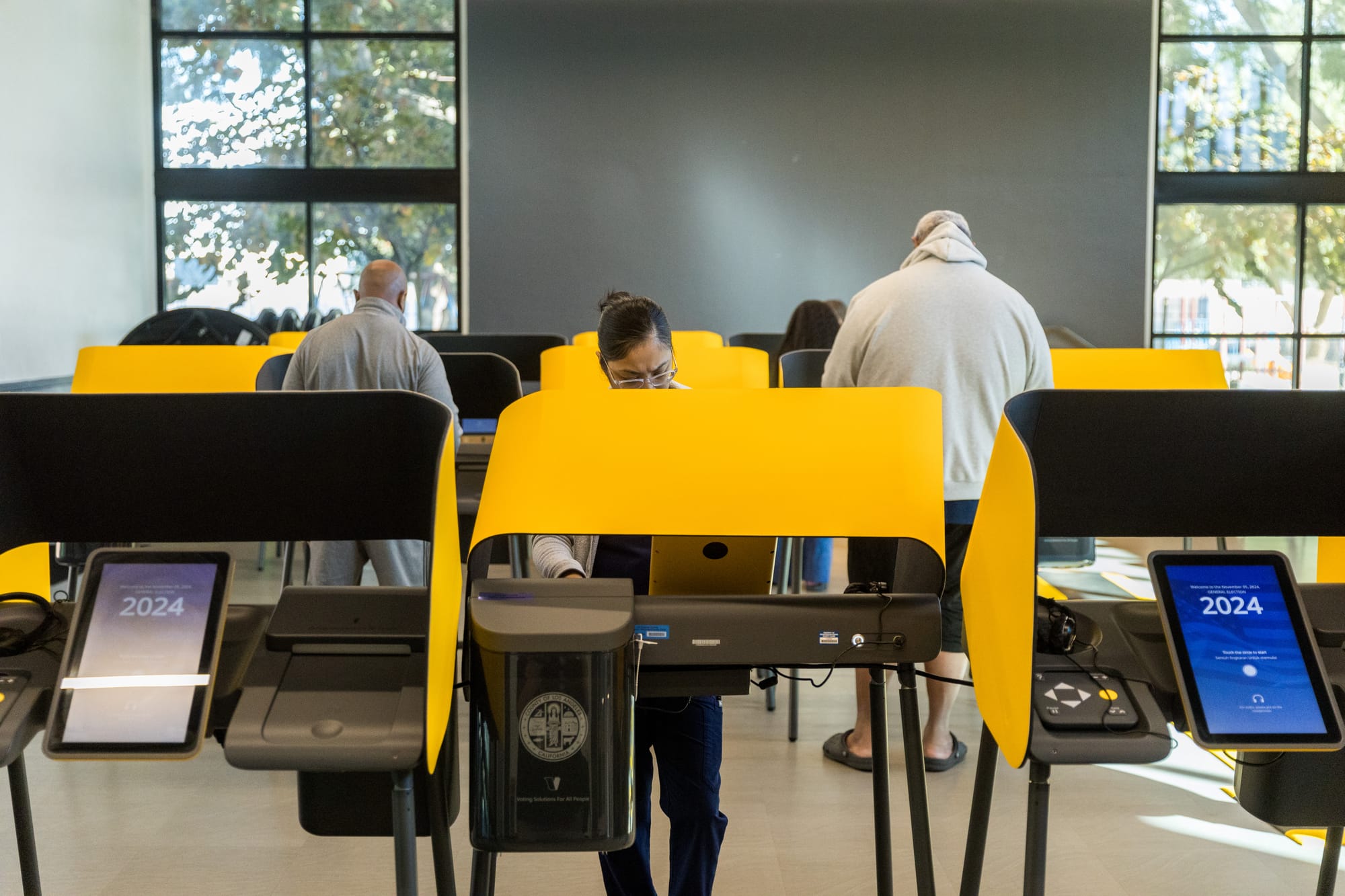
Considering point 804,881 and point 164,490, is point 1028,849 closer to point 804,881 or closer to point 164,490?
point 804,881

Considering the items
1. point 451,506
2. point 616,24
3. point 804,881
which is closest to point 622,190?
point 616,24

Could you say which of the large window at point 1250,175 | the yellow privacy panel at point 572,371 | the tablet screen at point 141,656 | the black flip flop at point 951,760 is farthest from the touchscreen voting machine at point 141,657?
the large window at point 1250,175

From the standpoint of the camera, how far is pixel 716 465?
1.42 meters

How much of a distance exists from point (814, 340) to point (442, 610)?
11.8 ft

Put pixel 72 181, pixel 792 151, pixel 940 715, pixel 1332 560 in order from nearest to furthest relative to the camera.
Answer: pixel 1332 560 → pixel 940 715 → pixel 72 181 → pixel 792 151

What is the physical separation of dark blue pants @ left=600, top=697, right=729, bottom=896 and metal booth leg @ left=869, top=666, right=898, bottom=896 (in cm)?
24

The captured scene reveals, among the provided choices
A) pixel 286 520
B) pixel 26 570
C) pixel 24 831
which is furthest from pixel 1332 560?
pixel 24 831

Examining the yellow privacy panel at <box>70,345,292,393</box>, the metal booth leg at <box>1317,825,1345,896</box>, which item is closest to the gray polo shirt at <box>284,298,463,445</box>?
the yellow privacy panel at <box>70,345,292,393</box>

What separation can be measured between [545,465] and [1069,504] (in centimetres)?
71

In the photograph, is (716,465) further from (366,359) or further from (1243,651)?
(366,359)

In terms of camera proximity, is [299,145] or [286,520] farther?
[299,145]

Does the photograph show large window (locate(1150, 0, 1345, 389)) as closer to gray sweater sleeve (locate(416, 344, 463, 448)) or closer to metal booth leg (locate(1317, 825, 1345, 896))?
gray sweater sleeve (locate(416, 344, 463, 448))

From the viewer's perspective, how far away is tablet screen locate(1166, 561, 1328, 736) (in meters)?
1.30

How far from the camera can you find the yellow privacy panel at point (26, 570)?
5.34ft
